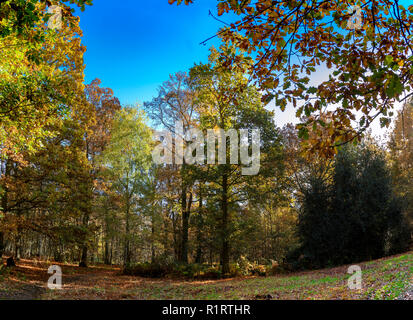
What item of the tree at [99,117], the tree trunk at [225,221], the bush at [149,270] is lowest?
the bush at [149,270]

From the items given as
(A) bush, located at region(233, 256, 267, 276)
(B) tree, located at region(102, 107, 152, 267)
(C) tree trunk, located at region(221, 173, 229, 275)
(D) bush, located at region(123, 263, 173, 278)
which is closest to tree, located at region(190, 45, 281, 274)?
(C) tree trunk, located at region(221, 173, 229, 275)

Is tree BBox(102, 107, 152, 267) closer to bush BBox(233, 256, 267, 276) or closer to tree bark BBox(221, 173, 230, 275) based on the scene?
tree bark BBox(221, 173, 230, 275)

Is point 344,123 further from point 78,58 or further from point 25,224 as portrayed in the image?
point 25,224
